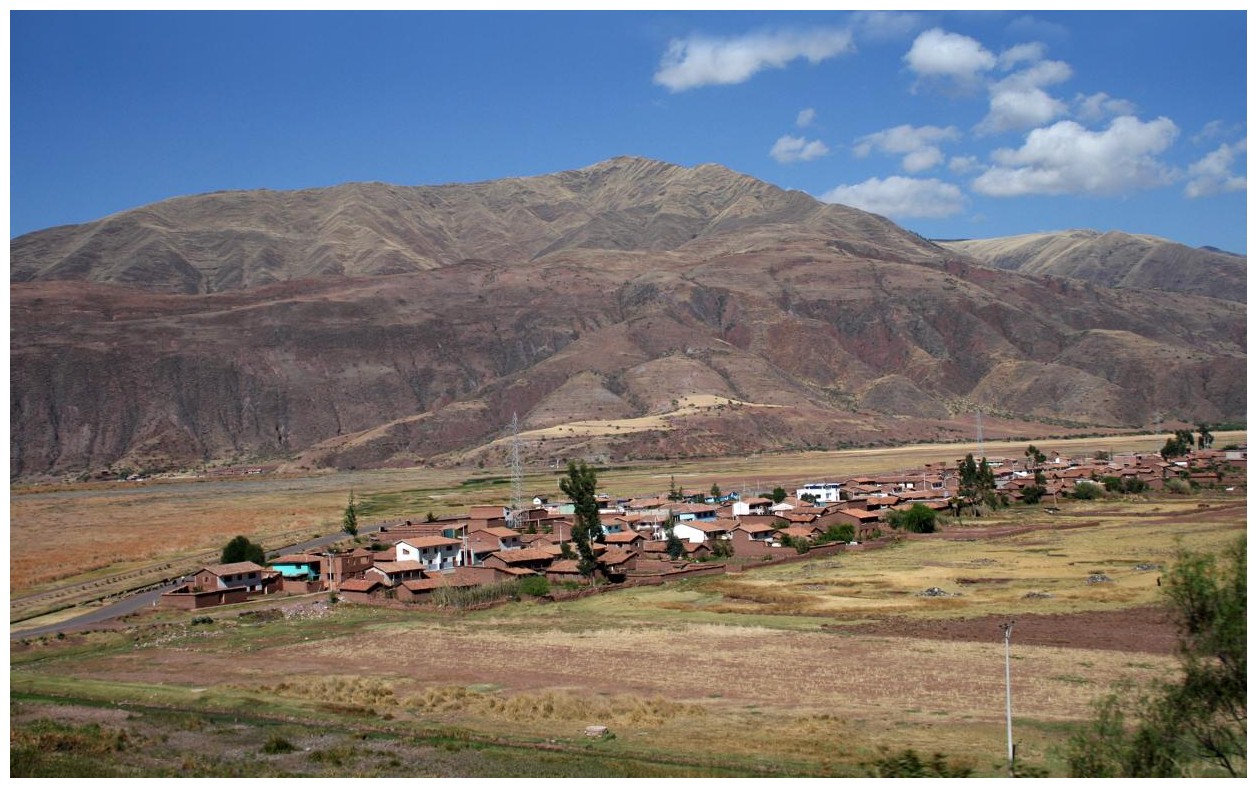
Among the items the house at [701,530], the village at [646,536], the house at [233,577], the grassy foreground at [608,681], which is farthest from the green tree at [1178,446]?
the house at [233,577]

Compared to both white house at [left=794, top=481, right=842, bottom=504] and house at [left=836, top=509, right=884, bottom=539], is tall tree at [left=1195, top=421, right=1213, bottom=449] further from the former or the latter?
house at [left=836, top=509, right=884, bottom=539]

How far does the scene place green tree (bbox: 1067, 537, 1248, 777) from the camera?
19.6 metres

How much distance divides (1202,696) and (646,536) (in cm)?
6138

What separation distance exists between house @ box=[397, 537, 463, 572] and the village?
0.29 feet

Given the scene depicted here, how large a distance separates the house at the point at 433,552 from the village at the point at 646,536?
0.29ft

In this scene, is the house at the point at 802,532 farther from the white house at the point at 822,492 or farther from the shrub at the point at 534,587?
the shrub at the point at 534,587

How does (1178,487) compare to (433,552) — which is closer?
(433,552)

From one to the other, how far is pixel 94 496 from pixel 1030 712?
442 ft

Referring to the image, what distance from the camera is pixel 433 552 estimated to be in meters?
74.0

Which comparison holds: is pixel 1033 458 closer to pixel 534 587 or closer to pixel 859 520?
pixel 859 520

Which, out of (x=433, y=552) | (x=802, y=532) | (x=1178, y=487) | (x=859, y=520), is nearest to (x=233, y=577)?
(x=433, y=552)

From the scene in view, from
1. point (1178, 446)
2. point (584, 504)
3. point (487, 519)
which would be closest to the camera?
point (584, 504)

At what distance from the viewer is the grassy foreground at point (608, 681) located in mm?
28219

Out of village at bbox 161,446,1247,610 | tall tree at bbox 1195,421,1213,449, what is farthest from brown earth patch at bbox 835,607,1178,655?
tall tree at bbox 1195,421,1213,449
